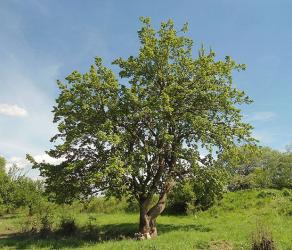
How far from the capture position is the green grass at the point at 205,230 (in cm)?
2238

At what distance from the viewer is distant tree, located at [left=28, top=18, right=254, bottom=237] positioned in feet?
89.4

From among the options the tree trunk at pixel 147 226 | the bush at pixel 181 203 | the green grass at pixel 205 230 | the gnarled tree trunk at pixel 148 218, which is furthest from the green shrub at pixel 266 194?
the tree trunk at pixel 147 226

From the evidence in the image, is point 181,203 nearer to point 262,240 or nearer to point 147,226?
point 147,226

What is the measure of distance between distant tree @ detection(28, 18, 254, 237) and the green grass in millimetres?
3278

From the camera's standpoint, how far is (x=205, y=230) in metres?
28.1

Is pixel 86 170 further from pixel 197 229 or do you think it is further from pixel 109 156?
pixel 197 229

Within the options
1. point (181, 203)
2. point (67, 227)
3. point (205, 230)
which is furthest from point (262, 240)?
point (181, 203)

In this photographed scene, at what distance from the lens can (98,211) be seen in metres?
51.5

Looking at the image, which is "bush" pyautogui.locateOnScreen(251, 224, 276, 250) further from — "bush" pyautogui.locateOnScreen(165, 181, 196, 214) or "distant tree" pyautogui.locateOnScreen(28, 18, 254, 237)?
"bush" pyautogui.locateOnScreen(165, 181, 196, 214)

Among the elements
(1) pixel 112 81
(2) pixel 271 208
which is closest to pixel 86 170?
(1) pixel 112 81

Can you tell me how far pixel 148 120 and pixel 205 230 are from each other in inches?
341

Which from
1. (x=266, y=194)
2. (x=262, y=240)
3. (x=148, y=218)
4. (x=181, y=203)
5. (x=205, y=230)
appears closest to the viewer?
(x=262, y=240)

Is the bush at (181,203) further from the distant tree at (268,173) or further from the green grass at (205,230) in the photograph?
the distant tree at (268,173)

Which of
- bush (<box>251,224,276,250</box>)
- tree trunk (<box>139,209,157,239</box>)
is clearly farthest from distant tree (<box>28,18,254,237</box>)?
bush (<box>251,224,276,250</box>)
